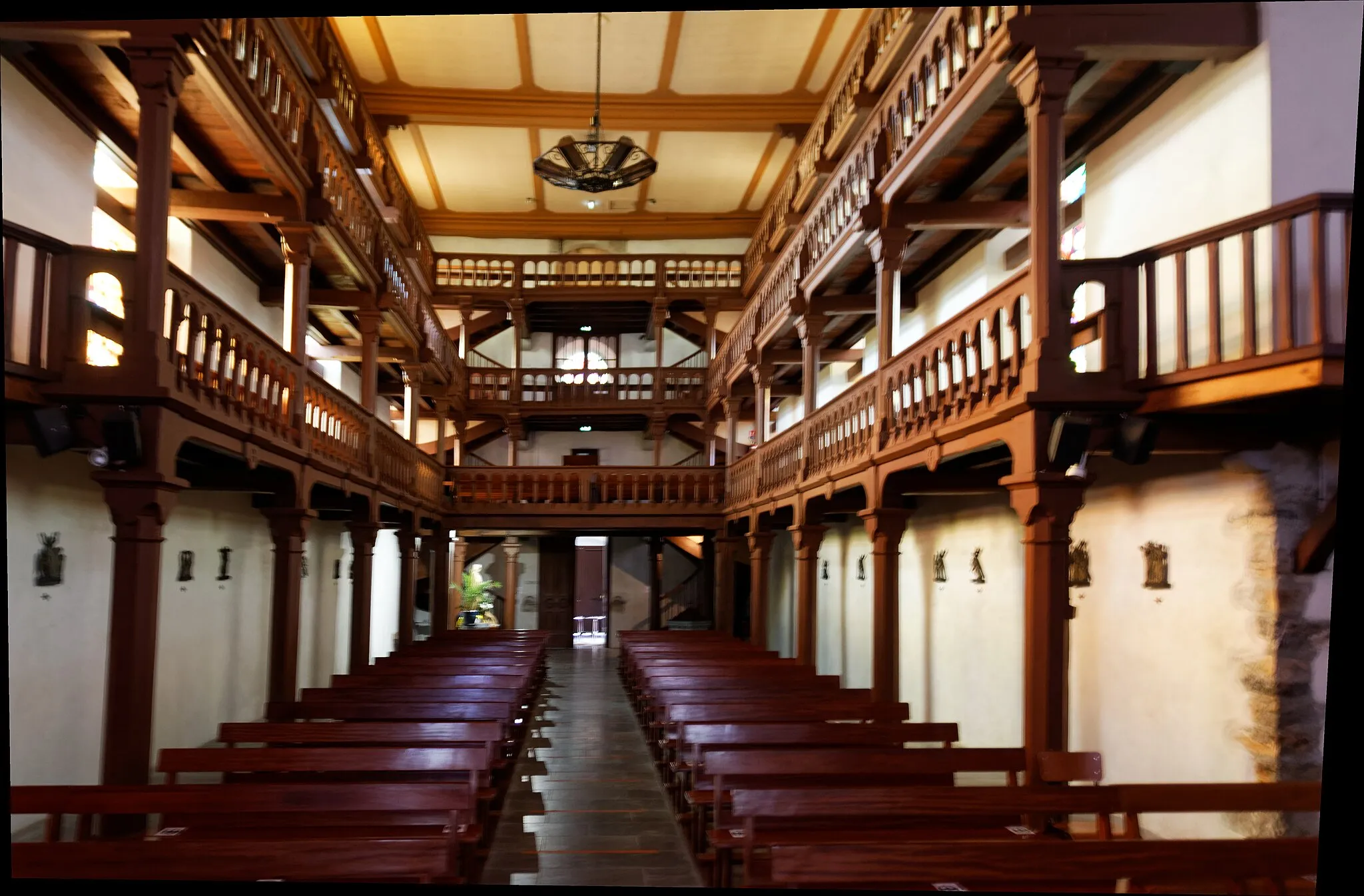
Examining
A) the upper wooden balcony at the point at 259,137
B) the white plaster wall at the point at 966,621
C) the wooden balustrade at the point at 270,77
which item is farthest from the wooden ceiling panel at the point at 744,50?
the white plaster wall at the point at 966,621

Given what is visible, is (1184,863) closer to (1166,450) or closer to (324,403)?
(1166,450)

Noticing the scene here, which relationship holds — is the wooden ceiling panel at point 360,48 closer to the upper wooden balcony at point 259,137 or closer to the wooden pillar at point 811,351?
the upper wooden balcony at point 259,137

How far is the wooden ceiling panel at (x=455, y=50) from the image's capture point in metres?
18.0

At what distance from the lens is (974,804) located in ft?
21.8

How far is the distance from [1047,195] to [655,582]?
73.3 feet

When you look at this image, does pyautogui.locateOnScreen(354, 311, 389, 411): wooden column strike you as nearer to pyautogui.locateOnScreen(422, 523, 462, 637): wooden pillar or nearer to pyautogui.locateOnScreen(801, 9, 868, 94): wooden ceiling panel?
pyautogui.locateOnScreen(422, 523, 462, 637): wooden pillar

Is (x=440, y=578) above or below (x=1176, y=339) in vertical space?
below

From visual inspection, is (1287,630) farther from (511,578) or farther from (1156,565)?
(511,578)

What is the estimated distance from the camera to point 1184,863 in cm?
517

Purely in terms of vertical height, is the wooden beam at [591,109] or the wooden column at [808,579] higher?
the wooden beam at [591,109]

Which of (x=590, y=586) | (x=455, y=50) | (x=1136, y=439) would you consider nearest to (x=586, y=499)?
(x=455, y=50)

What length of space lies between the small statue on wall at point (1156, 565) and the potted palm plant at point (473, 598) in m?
22.5

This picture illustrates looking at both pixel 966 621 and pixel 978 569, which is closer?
pixel 978 569

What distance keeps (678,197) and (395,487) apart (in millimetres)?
12990
